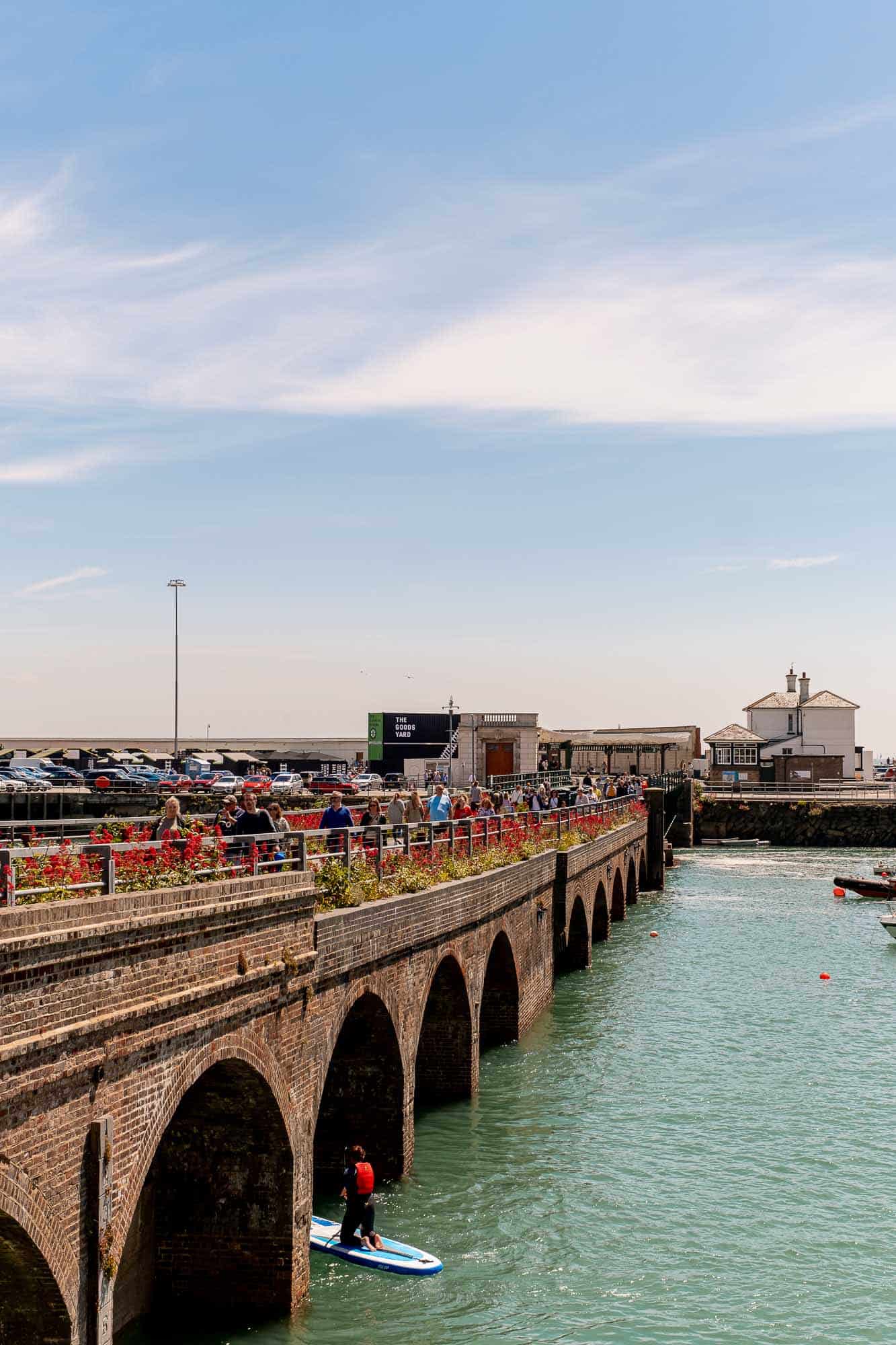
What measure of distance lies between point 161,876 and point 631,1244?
897 cm

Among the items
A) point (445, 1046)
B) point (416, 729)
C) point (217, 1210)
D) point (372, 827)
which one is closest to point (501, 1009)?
point (445, 1046)

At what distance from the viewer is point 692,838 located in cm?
8638

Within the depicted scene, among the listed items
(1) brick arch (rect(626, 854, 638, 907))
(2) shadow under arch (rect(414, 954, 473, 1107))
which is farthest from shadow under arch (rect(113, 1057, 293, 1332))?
(1) brick arch (rect(626, 854, 638, 907))

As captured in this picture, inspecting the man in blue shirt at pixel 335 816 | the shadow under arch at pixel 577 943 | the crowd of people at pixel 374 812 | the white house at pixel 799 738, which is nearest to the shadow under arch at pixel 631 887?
the crowd of people at pixel 374 812

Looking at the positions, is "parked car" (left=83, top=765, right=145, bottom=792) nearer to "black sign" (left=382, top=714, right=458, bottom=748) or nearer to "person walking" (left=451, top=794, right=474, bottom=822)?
"black sign" (left=382, top=714, right=458, bottom=748)

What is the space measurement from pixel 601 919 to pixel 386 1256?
2873 cm

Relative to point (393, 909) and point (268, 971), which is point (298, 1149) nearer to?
point (268, 971)

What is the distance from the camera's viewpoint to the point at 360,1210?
15.7 meters

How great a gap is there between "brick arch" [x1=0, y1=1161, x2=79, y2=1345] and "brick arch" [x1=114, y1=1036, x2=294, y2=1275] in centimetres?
63

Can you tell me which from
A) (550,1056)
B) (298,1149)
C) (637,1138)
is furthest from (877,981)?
(298,1149)

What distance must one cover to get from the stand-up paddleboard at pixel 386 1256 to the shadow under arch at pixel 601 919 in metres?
26.0

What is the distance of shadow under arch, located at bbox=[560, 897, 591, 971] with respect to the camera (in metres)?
36.5

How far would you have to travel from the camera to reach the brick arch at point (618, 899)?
4766 centimetres

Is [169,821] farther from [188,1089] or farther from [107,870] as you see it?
[107,870]
